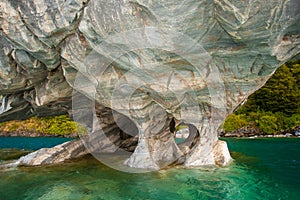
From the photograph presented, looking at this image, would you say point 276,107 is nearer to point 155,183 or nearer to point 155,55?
point 155,183

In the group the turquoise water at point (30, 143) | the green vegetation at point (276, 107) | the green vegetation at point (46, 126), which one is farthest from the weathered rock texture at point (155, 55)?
the green vegetation at point (46, 126)

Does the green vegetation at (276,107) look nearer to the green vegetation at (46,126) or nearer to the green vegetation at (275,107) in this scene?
the green vegetation at (275,107)

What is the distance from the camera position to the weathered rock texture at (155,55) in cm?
817

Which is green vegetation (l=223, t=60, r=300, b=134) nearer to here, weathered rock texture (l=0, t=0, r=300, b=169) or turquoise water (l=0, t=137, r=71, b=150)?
weathered rock texture (l=0, t=0, r=300, b=169)

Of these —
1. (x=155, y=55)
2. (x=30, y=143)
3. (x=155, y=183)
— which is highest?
(x=155, y=55)

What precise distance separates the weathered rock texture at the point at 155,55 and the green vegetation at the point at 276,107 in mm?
17149

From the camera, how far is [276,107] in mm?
30984

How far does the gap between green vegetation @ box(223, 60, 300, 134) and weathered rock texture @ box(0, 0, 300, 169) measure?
1715cm

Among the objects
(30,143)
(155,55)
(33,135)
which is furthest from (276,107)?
(33,135)

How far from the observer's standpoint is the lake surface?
9.03 metres

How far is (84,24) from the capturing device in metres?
9.60

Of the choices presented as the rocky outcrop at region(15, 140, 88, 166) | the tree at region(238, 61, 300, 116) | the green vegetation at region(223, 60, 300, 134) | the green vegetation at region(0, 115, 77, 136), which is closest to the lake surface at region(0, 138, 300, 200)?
the rocky outcrop at region(15, 140, 88, 166)

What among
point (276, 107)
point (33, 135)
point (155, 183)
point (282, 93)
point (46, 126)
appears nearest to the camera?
point (155, 183)

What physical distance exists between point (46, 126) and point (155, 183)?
3693cm
